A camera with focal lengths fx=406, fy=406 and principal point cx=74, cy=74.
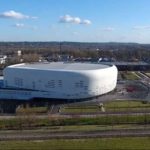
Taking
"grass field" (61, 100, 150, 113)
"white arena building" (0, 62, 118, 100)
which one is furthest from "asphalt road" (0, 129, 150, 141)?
"white arena building" (0, 62, 118, 100)

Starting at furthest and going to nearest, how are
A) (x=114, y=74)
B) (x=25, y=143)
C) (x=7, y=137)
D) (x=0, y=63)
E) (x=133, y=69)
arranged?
1. (x=0, y=63)
2. (x=133, y=69)
3. (x=114, y=74)
4. (x=7, y=137)
5. (x=25, y=143)

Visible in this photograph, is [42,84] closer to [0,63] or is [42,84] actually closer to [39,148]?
[39,148]

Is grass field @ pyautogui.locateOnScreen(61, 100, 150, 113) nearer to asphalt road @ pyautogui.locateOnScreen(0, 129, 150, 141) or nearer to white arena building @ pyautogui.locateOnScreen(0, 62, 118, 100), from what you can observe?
white arena building @ pyautogui.locateOnScreen(0, 62, 118, 100)

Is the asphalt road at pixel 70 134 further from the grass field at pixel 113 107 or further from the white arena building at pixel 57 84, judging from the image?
the white arena building at pixel 57 84

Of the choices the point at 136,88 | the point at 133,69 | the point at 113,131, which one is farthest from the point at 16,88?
the point at 133,69

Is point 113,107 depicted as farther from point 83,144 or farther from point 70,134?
point 83,144

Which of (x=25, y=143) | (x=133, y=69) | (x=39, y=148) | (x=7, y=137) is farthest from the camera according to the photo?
(x=133, y=69)
